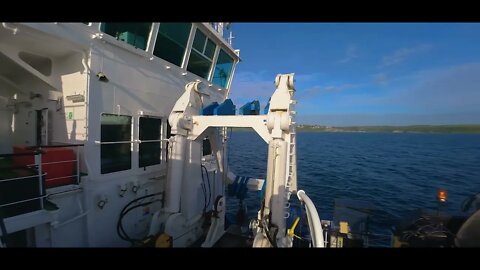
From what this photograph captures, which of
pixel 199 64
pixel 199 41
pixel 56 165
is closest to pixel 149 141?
pixel 56 165

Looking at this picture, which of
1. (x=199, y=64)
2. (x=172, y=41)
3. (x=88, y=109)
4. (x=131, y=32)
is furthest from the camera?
(x=199, y=64)

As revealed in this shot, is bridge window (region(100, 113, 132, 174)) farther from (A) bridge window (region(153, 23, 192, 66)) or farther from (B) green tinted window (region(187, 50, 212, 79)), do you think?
(B) green tinted window (region(187, 50, 212, 79))

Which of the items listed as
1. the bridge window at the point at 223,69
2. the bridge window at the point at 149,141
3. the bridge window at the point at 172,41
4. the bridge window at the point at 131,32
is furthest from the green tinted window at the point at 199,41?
the bridge window at the point at 149,141

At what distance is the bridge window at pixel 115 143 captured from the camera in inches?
211

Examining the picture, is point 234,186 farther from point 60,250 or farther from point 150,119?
point 60,250

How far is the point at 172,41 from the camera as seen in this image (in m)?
6.62

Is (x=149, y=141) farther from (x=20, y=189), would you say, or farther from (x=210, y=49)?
(x=210, y=49)

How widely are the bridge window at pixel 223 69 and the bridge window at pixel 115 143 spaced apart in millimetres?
4192

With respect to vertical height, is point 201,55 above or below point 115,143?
above

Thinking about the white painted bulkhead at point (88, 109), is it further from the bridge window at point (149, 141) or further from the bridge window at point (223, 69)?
the bridge window at point (223, 69)

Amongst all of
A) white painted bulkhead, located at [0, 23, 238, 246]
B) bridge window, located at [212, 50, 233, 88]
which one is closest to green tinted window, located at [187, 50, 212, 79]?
bridge window, located at [212, 50, 233, 88]

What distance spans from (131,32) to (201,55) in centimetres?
247

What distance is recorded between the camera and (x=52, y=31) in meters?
4.38
